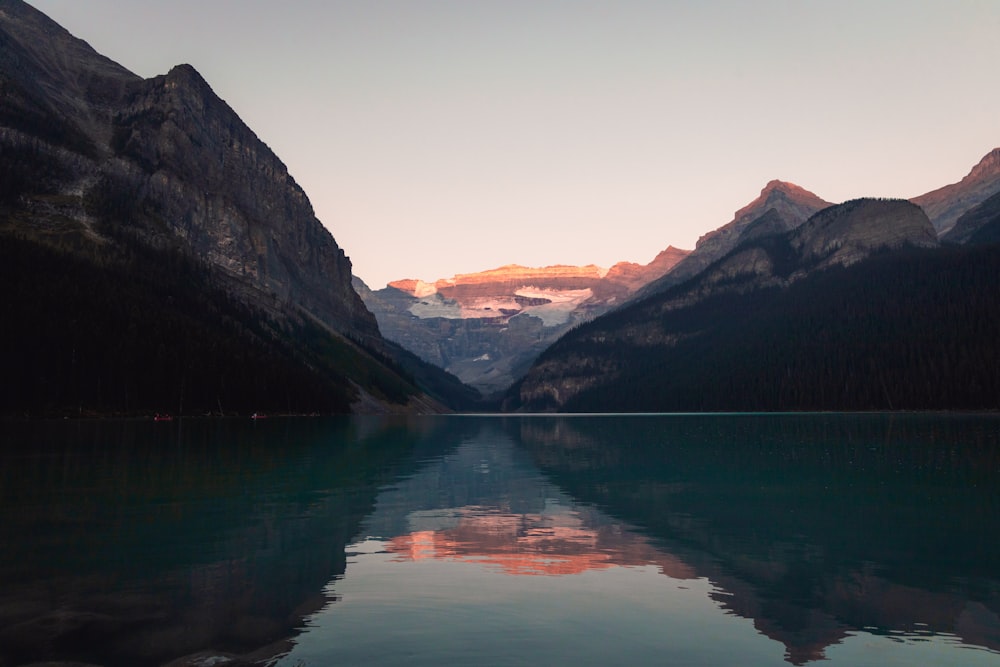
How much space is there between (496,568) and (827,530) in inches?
697

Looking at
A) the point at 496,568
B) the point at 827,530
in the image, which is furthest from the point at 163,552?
the point at 827,530

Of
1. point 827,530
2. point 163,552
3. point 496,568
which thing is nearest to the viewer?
point 496,568

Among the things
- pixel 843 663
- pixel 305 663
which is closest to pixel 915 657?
pixel 843 663

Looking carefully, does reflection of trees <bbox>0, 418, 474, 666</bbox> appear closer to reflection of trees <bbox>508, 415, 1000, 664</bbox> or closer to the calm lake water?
the calm lake water

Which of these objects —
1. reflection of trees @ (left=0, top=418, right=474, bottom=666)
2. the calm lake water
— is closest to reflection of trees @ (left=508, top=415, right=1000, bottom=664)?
the calm lake water

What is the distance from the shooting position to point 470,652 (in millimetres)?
18406

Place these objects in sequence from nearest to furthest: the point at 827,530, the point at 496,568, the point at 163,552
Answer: the point at 496,568 < the point at 163,552 < the point at 827,530

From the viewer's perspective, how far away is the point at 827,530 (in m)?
36.4

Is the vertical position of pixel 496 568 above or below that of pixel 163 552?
below

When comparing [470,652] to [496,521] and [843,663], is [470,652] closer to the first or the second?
[843,663]

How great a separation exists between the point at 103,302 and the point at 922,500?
17566 cm

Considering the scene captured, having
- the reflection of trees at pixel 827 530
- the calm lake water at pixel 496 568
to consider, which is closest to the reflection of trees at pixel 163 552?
the calm lake water at pixel 496 568

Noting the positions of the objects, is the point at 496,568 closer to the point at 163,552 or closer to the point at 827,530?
the point at 163,552

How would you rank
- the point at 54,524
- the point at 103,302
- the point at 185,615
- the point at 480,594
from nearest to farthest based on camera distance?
1. the point at 185,615
2. the point at 480,594
3. the point at 54,524
4. the point at 103,302
